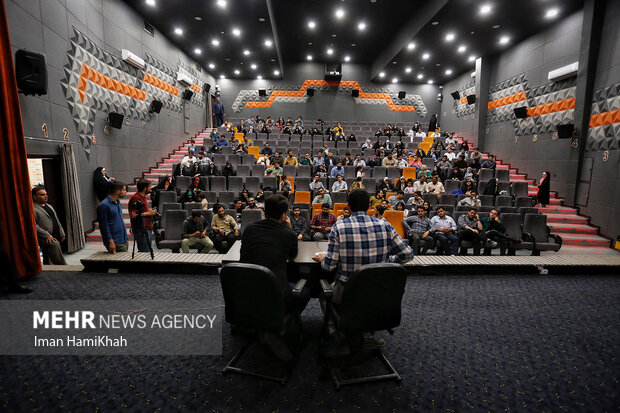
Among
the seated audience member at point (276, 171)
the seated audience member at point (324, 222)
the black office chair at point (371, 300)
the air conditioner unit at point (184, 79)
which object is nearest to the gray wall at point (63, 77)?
the air conditioner unit at point (184, 79)

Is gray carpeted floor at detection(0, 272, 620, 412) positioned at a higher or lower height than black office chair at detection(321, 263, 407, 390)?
lower

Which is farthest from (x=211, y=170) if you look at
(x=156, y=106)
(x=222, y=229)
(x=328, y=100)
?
(x=328, y=100)

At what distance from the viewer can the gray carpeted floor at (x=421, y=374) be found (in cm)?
163

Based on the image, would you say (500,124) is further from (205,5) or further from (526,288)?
(205,5)

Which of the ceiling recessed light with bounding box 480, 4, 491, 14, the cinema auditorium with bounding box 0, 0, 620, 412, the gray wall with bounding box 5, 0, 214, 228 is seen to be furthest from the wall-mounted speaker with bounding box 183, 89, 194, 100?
the ceiling recessed light with bounding box 480, 4, 491, 14

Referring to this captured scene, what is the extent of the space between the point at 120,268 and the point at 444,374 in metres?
3.56

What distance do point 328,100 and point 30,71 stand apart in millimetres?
13511

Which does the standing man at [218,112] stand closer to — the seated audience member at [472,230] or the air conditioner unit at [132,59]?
Result: the air conditioner unit at [132,59]

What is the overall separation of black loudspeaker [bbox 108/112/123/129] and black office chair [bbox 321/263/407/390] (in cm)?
736

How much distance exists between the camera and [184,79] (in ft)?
35.0

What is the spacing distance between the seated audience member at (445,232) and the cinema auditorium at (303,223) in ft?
0.14

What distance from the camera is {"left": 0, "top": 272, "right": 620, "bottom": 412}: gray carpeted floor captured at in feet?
5.35

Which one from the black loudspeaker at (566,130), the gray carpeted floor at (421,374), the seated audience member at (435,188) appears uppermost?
the black loudspeaker at (566,130)

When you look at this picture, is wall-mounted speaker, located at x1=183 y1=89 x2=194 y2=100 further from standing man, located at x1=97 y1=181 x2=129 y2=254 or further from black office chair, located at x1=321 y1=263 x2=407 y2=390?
black office chair, located at x1=321 y1=263 x2=407 y2=390
